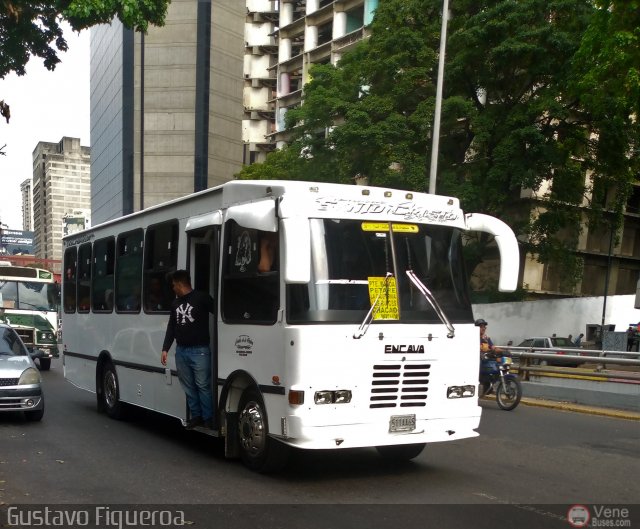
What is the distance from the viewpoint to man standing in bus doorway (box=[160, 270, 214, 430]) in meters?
8.64

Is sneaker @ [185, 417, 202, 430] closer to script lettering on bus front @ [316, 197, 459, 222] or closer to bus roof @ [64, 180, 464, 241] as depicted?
bus roof @ [64, 180, 464, 241]

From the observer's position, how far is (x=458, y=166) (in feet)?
99.7

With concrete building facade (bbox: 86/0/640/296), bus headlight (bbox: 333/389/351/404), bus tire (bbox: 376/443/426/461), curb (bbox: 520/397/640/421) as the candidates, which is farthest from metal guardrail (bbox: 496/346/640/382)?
concrete building facade (bbox: 86/0/640/296)

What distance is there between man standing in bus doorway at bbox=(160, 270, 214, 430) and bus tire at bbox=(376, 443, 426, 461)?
194 cm

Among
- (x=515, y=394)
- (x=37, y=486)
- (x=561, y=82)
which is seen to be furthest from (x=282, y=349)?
(x=561, y=82)

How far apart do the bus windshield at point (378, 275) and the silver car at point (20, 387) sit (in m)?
5.77

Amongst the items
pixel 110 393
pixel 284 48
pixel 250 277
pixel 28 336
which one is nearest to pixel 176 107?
pixel 284 48

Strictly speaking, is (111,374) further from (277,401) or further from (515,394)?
(515,394)

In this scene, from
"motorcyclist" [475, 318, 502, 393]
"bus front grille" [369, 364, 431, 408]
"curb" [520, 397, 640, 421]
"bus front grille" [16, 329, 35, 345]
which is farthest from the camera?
"bus front grille" [16, 329, 35, 345]

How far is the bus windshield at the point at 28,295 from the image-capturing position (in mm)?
24078

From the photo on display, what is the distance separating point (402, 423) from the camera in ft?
24.3

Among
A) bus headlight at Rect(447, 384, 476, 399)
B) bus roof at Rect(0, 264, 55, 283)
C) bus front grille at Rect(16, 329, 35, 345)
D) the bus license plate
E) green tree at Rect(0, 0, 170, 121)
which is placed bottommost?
bus front grille at Rect(16, 329, 35, 345)

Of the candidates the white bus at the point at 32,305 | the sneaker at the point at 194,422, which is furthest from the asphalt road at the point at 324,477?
the white bus at the point at 32,305

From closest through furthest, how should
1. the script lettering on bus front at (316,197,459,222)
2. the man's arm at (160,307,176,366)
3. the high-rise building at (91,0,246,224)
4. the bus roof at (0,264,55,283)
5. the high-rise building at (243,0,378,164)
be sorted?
the script lettering on bus front at (316,197,459,222)
the man's arm at (160,307,176,366)
the bus roof at (0,264,55,283)
the high-rise building at (243,0,378,164)
the high-rise building at (91,0,246,224)
